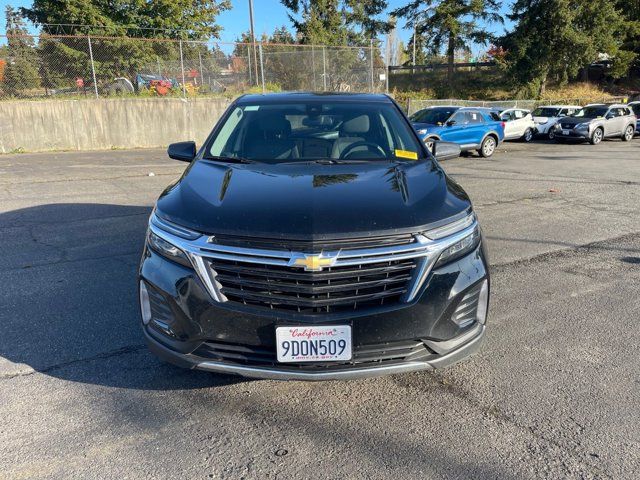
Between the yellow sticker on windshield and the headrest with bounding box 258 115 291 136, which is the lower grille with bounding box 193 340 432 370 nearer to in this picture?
the yellow sticker on windshield

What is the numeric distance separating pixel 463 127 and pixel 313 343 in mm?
14355

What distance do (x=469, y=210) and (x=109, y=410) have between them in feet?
7.94

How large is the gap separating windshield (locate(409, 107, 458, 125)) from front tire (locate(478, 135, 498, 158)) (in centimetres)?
149

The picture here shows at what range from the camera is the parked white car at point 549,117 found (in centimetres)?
2239

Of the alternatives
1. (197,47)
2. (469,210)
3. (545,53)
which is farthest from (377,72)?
(469,210)

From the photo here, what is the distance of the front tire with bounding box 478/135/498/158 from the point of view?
1590 centimetres

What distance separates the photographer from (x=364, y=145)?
388 centimetres

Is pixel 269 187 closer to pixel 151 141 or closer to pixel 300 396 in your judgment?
pixel 300 396

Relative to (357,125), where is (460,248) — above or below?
below

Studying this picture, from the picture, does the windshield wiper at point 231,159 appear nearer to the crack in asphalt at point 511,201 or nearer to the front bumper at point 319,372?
the front bumper at point 319,372

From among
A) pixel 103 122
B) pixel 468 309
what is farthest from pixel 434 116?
pixel 468 309

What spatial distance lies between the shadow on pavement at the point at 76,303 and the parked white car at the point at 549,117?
814 inches

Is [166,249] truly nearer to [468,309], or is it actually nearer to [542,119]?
[468,309]

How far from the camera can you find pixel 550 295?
175 inches
